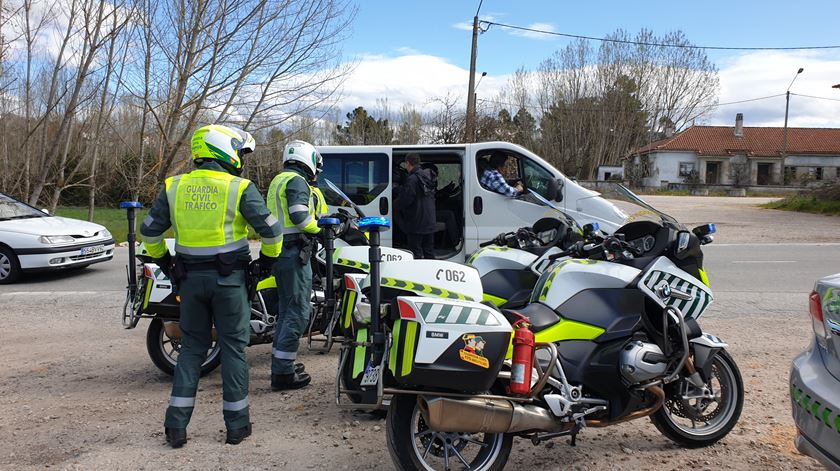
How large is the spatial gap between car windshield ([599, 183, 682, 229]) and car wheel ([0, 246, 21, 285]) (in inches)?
344

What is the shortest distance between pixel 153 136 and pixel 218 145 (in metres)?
14.2

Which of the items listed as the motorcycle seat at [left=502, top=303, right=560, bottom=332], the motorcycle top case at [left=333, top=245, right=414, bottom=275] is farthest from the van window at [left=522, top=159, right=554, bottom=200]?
the motorcycle seat at [left=502, top=303, right=560, bottom=332]

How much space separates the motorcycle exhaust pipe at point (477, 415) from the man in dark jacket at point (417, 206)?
16.8 feet

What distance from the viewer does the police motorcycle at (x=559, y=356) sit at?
3.15m

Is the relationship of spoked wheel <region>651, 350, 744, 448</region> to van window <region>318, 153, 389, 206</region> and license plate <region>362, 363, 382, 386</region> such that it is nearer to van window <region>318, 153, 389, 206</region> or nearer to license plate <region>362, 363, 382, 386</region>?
license plate <region>362, 363, 382, 386</region>

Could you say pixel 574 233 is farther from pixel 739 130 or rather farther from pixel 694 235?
pixel 739 130

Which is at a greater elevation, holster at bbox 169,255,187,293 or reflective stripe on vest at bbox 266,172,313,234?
reflective stripe on vest at bbox 266,172,313,234

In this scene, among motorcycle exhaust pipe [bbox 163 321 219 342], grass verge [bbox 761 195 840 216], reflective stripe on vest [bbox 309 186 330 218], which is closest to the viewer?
motorcycle exhaust pipe [bbox 163 321 219 342]

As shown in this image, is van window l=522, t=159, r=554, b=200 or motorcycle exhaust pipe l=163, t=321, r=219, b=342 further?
van window l=522, t=159, r=554, b=200

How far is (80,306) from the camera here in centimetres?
844

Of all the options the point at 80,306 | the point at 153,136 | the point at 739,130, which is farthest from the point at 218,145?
the point at 739,130

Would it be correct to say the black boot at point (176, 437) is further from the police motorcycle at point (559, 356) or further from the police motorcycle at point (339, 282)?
the police motorcycle at point (559, 356)

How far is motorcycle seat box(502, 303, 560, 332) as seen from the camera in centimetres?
360

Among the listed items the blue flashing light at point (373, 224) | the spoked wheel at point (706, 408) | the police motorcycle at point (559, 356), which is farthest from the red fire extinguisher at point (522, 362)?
the spoked wheel at point (706, 408)
